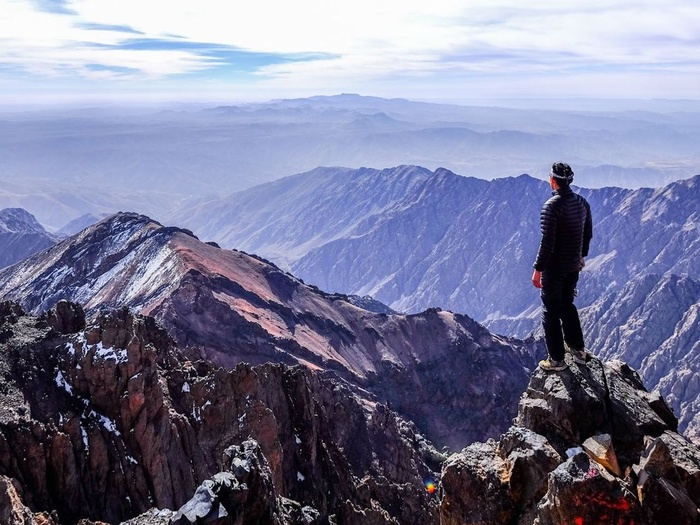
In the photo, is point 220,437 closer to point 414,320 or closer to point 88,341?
point 88,341

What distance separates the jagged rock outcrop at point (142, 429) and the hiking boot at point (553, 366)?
1200 cm

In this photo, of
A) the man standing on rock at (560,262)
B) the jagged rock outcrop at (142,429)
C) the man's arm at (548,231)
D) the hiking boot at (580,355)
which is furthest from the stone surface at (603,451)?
the jagged rock outcrop at (142,429)

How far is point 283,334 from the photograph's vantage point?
4621 inches

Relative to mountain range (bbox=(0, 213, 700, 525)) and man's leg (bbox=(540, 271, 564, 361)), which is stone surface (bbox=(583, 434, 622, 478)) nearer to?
mountain range (bbox=(0, 213, 700, 525))

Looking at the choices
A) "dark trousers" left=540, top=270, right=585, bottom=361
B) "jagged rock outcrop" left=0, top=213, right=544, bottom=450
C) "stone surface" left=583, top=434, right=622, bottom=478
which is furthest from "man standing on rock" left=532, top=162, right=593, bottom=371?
"jagged rock outcrop" left=0, top=213, right=544, bottom=450

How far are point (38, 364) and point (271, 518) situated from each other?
31580 millimetres

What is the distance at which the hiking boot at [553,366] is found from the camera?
16125mm

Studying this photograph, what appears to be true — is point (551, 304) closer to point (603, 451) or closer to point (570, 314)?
point (570, 314)

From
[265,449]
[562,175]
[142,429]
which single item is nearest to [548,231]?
[562,175]

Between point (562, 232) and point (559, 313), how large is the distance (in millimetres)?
2201

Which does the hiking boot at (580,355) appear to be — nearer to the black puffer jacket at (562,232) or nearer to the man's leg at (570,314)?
the man's leg at (570,314)

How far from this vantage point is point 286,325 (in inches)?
4879

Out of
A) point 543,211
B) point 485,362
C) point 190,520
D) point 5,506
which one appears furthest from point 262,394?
point 485,362

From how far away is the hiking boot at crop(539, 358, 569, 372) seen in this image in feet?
52.9
